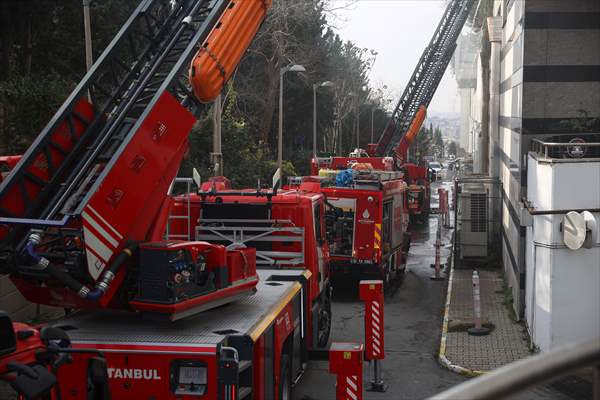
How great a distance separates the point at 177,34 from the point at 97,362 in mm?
4422

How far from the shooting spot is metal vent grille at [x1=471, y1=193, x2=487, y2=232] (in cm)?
2094

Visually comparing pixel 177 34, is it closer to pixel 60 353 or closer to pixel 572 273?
pixel 60 353

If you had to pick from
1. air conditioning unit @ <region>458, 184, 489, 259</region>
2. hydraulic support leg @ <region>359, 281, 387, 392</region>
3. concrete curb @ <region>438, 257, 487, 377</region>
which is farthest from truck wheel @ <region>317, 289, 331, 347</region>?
air conditioning unit @ <region>458, 184, 489, 259</region>

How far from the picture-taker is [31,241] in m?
6.42

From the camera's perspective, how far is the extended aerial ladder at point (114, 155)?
21.6ft

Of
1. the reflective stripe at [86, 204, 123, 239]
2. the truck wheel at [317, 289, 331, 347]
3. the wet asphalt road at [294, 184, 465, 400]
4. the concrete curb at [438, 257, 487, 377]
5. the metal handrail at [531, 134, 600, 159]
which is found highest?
the metal handrail at [531, 134, 600, 159]

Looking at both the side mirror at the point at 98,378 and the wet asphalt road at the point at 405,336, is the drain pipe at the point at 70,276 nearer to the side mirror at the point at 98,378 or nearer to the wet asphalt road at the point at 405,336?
the side mirror at the point at 98,378

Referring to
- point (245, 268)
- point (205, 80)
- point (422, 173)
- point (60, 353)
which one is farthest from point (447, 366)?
point (422, 173)

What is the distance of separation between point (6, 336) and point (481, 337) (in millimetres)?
10547

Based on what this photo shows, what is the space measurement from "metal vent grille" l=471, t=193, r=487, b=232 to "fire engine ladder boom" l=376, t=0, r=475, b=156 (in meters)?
13.9

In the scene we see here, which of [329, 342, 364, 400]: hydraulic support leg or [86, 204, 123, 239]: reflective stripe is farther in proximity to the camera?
[329, 342, 364, 400]: hydraulic support leg

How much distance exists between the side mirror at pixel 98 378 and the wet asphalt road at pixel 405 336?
198 inches

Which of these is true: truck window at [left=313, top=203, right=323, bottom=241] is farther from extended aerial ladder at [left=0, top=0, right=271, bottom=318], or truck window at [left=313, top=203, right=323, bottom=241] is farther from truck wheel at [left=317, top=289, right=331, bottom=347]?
extended aerial ladder at [left=0, top=0, right=271, bottom=318]

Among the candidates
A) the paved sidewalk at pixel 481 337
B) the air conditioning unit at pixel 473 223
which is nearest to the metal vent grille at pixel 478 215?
the air conditioning unit at pixel 473 223
